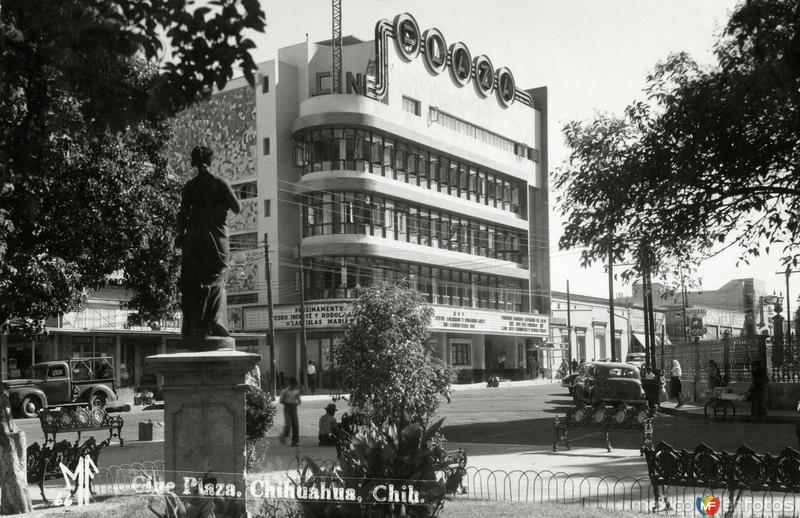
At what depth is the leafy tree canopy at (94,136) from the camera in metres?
5.86

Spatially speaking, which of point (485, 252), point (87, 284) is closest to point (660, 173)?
point (87, 284)

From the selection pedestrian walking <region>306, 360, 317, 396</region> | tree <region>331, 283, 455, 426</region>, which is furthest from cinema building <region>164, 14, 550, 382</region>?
tree <region>331, 283, 455, 426</region>

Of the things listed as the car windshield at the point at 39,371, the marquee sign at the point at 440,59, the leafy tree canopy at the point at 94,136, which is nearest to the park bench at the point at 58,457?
the leafy tree canopy at the point at 94,136

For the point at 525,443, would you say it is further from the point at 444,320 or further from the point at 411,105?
the point at 411,105

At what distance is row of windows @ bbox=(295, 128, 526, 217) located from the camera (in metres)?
49.5

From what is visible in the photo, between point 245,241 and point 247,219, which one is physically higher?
point 247,219

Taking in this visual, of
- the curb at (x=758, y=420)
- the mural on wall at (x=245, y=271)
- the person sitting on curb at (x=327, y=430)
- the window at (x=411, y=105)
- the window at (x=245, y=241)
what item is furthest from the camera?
the window at (x=411, y=105)

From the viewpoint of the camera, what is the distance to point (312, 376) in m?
46.6

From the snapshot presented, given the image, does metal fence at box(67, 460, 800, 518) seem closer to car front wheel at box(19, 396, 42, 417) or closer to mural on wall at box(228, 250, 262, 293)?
car front wheel at box(19, 396, 42, 417)

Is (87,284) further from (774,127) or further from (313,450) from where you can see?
(774,127)

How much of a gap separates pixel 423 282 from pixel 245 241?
11114mm

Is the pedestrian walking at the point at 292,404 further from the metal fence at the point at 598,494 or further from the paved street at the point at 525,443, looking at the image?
the metal fence at the point at 598,494

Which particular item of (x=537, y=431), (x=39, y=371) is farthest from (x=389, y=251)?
(x=537, y=431)

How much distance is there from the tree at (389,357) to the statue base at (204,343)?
818 centimetres
